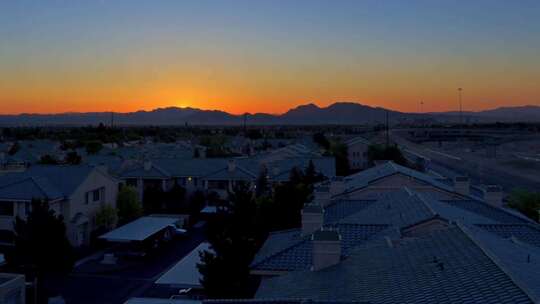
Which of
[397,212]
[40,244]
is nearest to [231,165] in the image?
[40,244]

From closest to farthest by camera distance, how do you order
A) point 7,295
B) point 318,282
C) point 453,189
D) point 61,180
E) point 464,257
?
1. point 464,257
2. point 318,282
3. point 7,295
4. point 453,189
5. point 61,180

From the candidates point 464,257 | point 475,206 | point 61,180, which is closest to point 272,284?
point 464,257

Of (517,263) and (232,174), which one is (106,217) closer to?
(232,174)

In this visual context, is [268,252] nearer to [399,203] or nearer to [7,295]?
[399,203]

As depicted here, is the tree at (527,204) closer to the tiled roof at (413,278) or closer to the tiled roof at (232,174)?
the tiled roof at (232,174)

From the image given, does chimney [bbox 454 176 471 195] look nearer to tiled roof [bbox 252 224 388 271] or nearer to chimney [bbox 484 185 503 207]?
chimney [bbox 484 185 503 207]

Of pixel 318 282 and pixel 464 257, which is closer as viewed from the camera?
pixel 464 257

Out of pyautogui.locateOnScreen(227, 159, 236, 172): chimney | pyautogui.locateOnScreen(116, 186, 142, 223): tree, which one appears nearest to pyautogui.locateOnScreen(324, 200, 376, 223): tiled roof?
pyautogui.locateOnScreen(116, 186, 142, 223): tree
